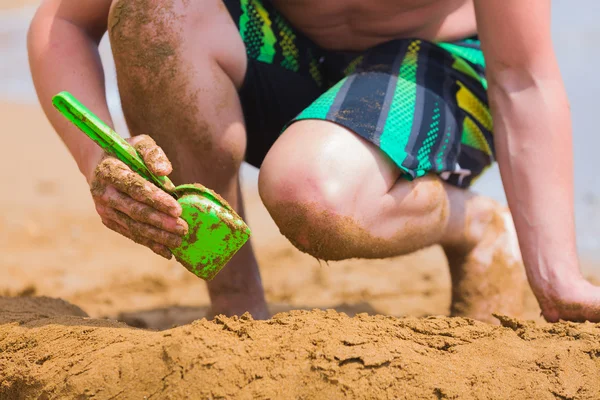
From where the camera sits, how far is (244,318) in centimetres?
140

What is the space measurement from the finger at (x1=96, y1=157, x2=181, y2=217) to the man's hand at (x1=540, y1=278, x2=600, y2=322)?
0.89 metres

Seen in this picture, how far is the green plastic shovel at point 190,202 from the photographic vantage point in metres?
1.38

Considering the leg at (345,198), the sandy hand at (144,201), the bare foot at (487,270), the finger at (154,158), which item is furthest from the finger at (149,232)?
the bare foot at (487,270)

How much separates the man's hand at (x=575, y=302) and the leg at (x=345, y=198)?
379 millimetres

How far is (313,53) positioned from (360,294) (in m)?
0.98

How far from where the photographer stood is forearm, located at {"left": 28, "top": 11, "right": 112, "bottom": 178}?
1.76 m

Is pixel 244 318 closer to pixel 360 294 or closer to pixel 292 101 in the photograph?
pixel 292 101

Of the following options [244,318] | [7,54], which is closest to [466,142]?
[244,318]

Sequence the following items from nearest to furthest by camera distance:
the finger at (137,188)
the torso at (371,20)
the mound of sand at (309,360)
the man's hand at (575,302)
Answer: the mound of sand at (309,360) < the finger at (137,188) < the man's hand at (575,302) < the torso at (371,20)

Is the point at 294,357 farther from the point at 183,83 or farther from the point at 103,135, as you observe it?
the point at 183,83

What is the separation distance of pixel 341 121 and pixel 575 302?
0.68 metres

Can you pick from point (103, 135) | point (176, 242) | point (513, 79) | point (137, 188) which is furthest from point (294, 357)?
point (513, 79)

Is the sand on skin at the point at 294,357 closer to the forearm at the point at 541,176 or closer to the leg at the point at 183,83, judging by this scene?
the forearm at the point at 541,176

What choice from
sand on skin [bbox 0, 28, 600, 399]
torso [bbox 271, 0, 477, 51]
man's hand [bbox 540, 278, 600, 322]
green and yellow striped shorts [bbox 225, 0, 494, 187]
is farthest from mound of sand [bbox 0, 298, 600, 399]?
torso [bbox 271, 0, 477, 51]
